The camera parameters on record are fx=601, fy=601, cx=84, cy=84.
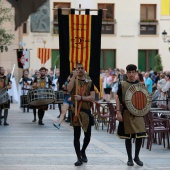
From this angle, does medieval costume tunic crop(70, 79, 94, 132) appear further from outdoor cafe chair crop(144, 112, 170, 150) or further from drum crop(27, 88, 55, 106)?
drum crop(27, 88, 55, 106)

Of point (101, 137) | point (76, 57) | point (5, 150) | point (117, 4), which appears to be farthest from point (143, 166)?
point (117, 4)

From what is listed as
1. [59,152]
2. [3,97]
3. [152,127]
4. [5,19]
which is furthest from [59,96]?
[5,19]

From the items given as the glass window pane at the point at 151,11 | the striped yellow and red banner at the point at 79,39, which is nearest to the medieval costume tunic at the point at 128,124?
the striped yellow and red banner at the point at 79,39

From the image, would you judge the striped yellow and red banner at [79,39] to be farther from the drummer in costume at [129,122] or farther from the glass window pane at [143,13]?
the glass window pane at [143,13]

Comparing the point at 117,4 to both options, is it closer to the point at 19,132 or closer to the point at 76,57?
the point at 19,132

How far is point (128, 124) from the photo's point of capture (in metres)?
9.88

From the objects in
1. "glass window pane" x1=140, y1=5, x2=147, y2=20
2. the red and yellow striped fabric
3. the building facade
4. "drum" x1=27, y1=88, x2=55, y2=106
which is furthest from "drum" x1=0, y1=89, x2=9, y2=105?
"glass window pane" x1=140, y1=5, x2=147, y2=20

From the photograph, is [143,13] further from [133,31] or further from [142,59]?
[142,59]

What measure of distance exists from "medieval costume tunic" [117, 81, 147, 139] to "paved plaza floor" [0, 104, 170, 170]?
516mm

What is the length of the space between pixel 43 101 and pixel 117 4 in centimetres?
2853

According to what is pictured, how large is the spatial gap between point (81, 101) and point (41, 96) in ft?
27.6

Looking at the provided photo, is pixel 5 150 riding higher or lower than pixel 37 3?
lower

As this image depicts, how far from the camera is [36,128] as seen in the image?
18.0 metres

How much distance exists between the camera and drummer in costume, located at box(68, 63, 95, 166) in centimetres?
980
